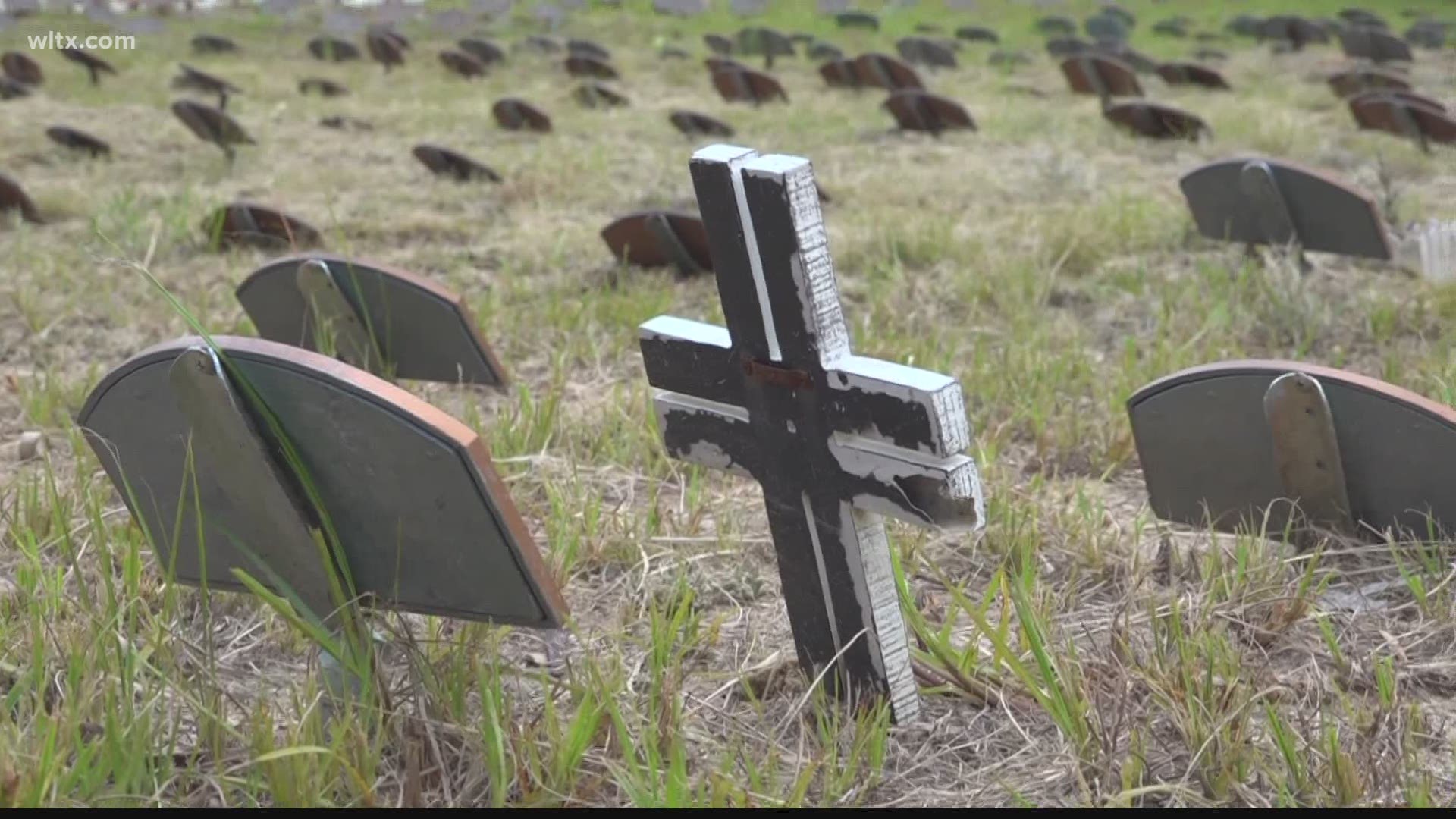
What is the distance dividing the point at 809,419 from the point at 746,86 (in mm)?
8103

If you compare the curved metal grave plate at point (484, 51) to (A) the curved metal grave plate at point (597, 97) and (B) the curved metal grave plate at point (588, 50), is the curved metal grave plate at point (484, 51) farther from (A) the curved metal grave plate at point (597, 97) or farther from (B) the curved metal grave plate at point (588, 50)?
(A) the curved metal grave plate at point (597, 97)

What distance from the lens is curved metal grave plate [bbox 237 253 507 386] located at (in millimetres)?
2982

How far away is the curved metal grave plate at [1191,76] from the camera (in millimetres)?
10535

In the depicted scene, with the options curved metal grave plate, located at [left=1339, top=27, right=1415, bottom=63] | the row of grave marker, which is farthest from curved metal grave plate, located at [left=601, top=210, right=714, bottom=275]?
curved metal grave plate, located at [left=1339, top=27, right=1415, bottom=63]

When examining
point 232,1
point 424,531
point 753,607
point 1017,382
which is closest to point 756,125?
point 1017,382

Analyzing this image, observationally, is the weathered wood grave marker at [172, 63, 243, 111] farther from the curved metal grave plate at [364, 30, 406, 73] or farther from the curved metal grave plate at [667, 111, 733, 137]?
the curved metal grave plate at [667, 111, 733, 137]

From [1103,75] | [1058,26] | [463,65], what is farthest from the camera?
[1058,26]

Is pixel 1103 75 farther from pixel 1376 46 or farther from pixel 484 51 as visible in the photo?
pixel 484 51

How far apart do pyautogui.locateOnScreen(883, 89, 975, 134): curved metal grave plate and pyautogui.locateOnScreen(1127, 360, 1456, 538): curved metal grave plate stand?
5.88 metres

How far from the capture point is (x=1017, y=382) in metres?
3.59

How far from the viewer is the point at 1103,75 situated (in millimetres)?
9242

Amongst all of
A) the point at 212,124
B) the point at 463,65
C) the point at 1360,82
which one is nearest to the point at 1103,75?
the point at 1360,82

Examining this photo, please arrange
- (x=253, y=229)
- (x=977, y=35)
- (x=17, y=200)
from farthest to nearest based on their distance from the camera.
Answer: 1. (x=977, y=35)
2. (x=17, y=200)
3. (x=253, y=229)

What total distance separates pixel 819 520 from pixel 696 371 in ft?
0.87
